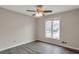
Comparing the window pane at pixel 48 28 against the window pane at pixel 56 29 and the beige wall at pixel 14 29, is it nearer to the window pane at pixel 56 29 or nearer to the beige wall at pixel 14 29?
the window pane at pixel 56 29

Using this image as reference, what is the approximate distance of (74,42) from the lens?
13.9 feet

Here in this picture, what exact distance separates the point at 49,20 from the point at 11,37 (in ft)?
9.47

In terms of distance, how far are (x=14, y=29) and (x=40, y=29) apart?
2.36 m

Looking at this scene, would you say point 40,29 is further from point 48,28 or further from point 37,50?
point 37,50

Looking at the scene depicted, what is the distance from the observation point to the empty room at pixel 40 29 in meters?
3.83

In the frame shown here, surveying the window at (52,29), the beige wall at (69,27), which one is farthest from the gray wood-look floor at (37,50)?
the window at (52,29)

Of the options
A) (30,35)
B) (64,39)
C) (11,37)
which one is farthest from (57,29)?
(11,37)

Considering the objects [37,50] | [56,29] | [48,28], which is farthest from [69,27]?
[37,50]

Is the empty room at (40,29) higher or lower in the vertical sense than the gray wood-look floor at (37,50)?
higher

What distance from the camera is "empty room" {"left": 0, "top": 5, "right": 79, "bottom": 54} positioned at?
3829 mm

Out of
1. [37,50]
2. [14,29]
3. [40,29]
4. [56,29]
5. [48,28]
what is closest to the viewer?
[37,50]

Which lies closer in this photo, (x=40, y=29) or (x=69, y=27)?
(x=69, y=27)

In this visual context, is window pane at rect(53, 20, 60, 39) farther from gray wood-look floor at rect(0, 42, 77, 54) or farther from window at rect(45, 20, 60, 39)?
gray wood-look floor at rect(0, 42, 77, 54)

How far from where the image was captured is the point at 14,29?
460 cm
